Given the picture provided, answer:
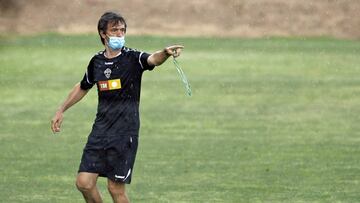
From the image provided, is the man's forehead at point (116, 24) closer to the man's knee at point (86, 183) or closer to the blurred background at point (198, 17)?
the man's knee at point (86, 183)

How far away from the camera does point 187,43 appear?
42281 mm

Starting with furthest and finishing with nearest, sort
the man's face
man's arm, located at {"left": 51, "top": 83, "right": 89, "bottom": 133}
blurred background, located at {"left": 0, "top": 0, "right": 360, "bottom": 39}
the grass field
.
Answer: blurred background, located at {"left": 0, "top": 0, "right": 360, "bottom": 39}, the grass field, man's arm, located at {"left": 51, "top": 83, "right": 89, "bottom": 133}, the man's face

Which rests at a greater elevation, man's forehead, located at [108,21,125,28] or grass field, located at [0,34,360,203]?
man's forehead, located at [108,21,125,28]

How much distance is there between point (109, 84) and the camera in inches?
423

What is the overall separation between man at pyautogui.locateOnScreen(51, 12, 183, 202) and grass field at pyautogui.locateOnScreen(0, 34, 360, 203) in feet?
9.08

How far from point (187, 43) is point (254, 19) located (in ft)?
33.1

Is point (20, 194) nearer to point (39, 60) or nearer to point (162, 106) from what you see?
point (162, 106)

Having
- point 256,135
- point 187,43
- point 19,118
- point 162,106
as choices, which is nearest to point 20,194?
point 256,135

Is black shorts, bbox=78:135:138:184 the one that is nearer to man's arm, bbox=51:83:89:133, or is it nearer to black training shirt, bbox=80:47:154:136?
black training shirt, bbox=80:47:154:136

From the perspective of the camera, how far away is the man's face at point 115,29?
10664mm

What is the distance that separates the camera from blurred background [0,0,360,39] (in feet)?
162

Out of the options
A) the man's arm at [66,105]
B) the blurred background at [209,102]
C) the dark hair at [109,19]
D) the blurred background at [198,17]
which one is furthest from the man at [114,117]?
the blurred background at [198,17]

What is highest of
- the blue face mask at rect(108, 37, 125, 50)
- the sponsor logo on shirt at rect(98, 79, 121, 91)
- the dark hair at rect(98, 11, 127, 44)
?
the dark hair at rect(98, 11, 127, 44)

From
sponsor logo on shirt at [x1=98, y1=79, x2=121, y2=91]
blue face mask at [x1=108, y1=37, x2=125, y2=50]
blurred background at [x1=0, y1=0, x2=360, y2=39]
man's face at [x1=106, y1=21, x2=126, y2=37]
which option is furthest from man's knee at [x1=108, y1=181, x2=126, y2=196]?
blurred background at [x1=0, y1=0, x2=360, y2=39]
